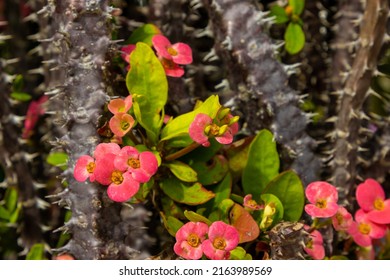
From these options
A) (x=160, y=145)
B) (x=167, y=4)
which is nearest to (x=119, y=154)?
(x=160, y=145)

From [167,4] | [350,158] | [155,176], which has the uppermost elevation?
[167,4]

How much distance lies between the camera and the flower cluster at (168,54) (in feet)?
3.18

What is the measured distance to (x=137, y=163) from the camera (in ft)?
2.74

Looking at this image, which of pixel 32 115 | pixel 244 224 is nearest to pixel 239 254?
pixel 244 224

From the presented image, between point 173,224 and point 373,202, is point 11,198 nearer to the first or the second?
point 173,224

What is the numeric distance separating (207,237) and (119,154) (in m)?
0.17

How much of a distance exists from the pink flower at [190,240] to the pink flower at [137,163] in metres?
0.09

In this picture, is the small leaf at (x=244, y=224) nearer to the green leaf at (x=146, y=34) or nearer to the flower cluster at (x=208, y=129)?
the flower cluster at (x=208, y=129)

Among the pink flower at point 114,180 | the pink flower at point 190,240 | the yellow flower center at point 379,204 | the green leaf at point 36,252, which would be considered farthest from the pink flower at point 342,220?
the green leaf at point 36,252

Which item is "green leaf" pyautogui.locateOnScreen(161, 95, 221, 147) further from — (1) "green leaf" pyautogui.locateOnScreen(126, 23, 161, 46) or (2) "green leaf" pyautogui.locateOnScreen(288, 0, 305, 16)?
(2) "green leaf" pyautogui.locateOnScreen(288, 0, 305, 16)

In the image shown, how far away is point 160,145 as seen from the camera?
0.90 m

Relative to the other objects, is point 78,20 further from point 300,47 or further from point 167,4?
point 300,47

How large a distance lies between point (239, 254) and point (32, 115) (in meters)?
0.59

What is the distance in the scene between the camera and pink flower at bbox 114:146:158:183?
83 cm
